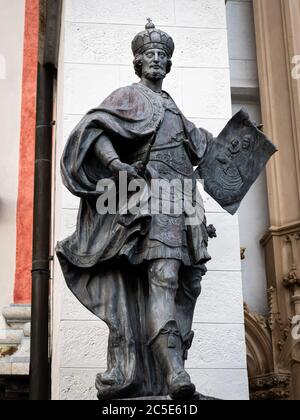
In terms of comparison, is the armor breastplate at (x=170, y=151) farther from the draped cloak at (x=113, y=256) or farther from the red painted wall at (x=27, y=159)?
the red painted wall at (x=27, y=159)

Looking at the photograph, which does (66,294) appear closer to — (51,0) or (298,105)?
(51,0)

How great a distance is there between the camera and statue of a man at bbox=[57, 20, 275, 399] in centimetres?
502

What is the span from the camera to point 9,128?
10086 millimetres

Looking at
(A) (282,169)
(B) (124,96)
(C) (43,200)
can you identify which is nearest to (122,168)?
(B) (124,96)

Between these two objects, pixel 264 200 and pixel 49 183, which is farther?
pixel 264 200

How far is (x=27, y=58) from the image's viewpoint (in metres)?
10.3

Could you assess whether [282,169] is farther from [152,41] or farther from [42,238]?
[152,41]

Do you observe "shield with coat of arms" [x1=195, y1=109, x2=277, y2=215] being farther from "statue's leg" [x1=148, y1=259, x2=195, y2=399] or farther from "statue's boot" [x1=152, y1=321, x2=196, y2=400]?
"statue's boot" [x1=152, y1=321, x2=196, y2=400]

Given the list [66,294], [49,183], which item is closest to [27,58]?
[49,183]

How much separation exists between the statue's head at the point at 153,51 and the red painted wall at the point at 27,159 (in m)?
4.18
